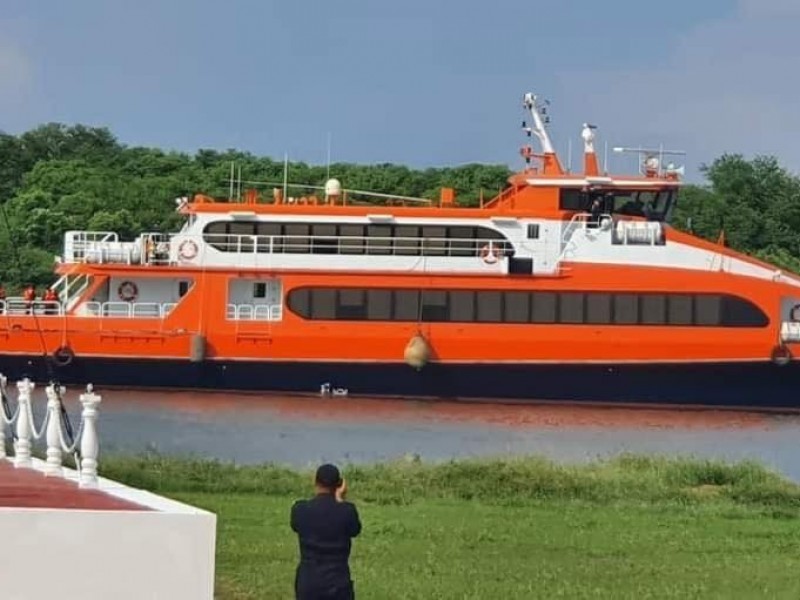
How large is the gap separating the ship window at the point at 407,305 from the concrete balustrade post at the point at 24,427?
24.0 metres

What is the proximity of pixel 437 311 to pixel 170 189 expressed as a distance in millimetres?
30702

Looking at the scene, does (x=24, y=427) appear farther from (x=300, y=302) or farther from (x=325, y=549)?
(x=300, y=302)

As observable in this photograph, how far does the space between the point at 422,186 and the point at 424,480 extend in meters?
52.4

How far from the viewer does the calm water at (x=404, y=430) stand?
29.1m

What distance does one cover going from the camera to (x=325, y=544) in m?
9.03

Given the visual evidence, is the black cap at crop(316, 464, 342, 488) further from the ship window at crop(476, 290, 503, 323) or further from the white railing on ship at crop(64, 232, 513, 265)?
the white railing on ship at crop(64, 232, 513, 265)

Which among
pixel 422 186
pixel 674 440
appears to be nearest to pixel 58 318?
pixel 674 440

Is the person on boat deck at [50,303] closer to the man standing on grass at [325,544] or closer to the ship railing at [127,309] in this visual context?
the ship railing at [127,309]

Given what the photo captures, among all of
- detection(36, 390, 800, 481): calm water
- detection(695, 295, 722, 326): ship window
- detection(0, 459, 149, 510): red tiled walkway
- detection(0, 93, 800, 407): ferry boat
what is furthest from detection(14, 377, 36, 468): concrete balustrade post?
detection(695, 295, 722, 326): ship window

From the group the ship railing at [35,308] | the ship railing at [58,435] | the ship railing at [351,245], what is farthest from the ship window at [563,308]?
the ship railing at [58,435]

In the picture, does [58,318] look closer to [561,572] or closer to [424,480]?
[424,480]

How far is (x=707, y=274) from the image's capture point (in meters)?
38.7

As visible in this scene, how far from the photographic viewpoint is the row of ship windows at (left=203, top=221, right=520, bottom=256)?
3938 centimetres

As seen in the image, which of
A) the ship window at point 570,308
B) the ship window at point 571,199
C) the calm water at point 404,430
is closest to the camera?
the calm water at point 404,430
